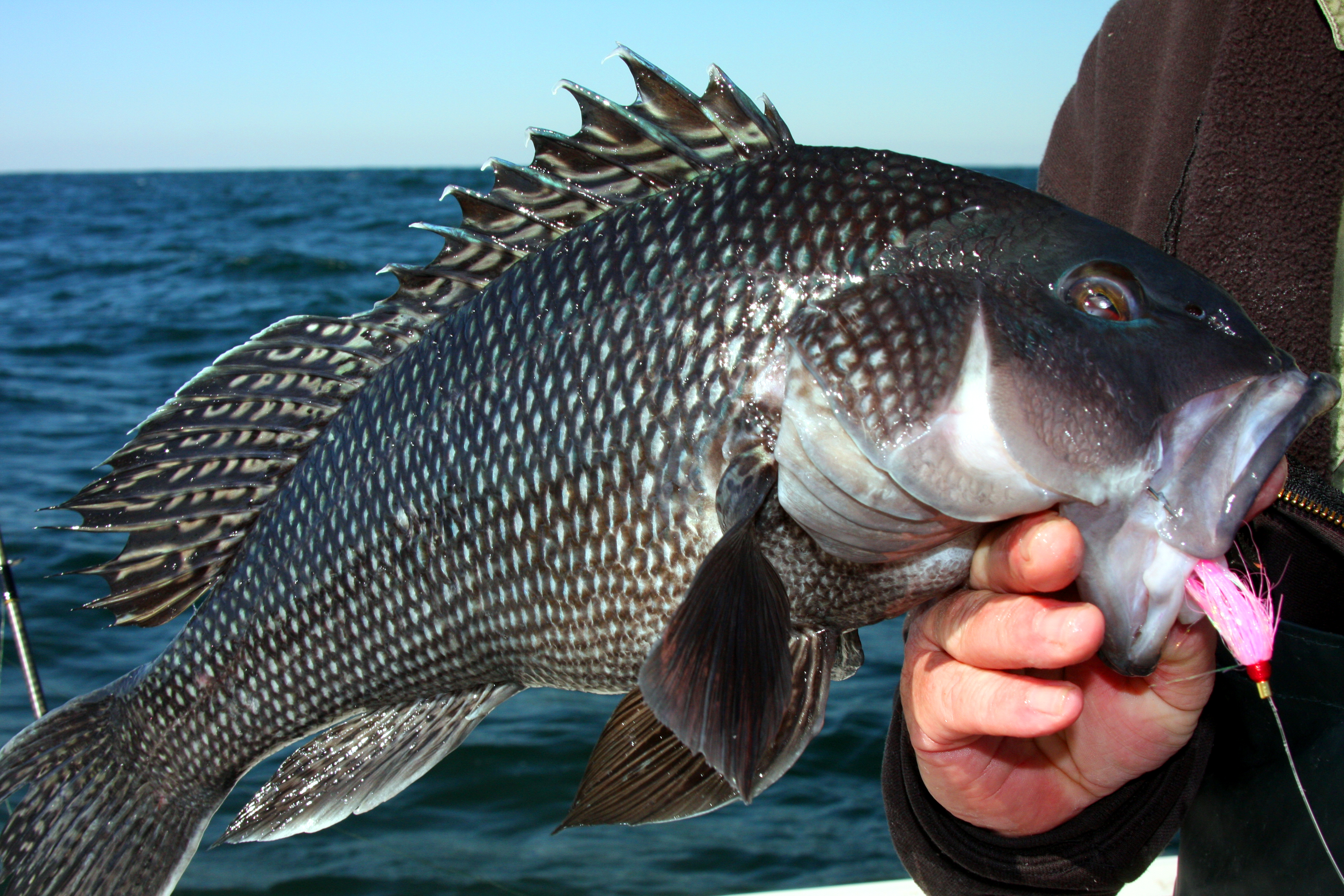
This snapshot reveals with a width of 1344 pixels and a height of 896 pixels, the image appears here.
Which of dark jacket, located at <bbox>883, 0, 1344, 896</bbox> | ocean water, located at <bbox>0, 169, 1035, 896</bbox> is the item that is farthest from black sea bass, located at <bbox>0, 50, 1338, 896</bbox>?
ocean water, located at <bbox>0, 169, 1035, 896</bbox>

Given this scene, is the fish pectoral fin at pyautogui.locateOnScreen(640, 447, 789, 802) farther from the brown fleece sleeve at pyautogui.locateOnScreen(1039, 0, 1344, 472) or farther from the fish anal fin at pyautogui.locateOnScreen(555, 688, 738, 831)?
the brown fleece sleeve at pyautogui.locateOnScreen(1039, 0, 1344, 472)

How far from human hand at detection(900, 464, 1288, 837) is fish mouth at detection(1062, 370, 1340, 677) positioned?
0.05 meters

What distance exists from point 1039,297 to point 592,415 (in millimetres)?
764

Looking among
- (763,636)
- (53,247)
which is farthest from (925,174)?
(53,247)

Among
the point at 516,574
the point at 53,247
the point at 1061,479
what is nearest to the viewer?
the point at 1061,479

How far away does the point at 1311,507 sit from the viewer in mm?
2021

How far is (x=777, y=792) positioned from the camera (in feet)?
19.6

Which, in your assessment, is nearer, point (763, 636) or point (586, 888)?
point (763, 636)

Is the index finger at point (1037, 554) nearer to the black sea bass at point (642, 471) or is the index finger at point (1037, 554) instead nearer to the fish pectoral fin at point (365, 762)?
the black sea bass at point (642, 471)

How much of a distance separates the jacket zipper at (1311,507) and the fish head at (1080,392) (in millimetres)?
766

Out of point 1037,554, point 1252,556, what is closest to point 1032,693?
point 1037,554

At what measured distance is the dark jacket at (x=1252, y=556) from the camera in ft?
6.71

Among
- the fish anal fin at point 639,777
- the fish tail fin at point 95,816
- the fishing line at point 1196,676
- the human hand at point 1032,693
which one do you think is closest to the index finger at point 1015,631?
the human hand at point 1032,693

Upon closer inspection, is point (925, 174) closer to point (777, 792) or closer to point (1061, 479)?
point (1061, 479)
